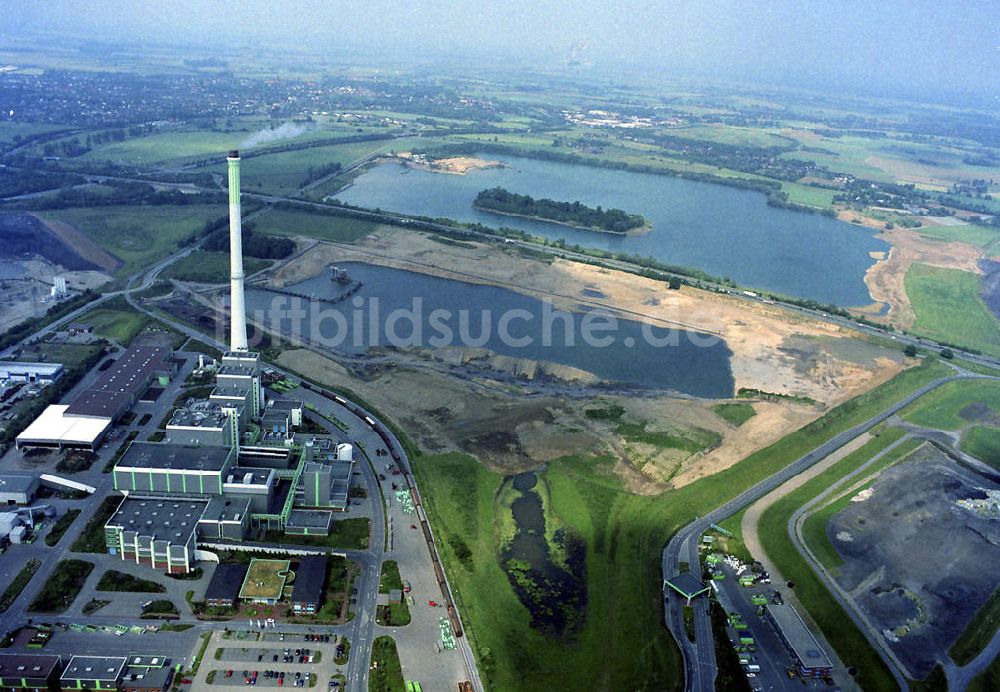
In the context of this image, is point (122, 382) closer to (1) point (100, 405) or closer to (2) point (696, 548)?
(1) point (100, 405)

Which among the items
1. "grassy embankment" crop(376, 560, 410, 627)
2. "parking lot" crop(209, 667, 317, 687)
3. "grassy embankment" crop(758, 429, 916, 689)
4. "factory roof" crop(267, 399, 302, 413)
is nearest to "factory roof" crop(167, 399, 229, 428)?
"factory roof" crop(267, 399, 302, 413)

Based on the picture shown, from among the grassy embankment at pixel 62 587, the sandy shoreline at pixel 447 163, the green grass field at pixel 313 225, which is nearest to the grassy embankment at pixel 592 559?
the grassy embankment at pixel 62 587

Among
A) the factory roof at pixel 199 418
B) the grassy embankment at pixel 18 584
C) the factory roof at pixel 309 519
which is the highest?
the factory roof at pixel 199 418

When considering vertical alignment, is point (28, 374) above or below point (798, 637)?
above

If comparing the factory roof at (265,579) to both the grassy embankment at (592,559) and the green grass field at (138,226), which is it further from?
the green grass field at (138,226)

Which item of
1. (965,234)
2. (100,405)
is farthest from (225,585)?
(965,234)

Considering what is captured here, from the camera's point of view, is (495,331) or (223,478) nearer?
(223,478)

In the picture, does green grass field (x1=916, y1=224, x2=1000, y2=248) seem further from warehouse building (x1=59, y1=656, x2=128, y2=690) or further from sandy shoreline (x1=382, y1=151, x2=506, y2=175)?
warehouse building (x1=59, y1=656, x2=128, y2=690)
